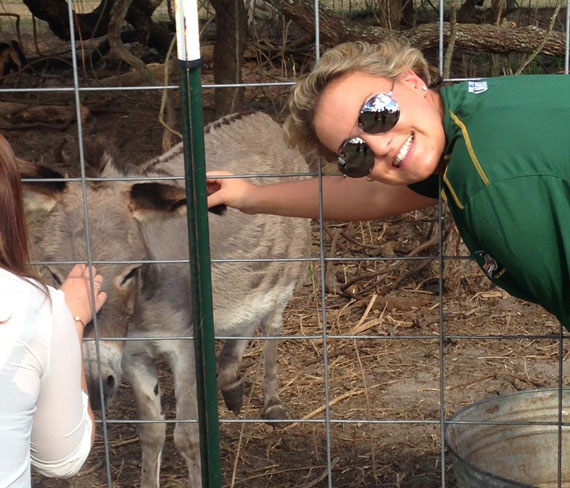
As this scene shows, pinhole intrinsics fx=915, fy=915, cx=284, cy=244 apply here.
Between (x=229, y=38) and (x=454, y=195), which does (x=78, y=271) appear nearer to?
(x=454, y=195)

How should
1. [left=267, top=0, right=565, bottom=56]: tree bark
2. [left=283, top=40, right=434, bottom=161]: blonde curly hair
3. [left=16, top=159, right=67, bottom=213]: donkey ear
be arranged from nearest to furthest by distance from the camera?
[left=283, top=40, right=434, bottom=161]: blonde curly hair
[left=16, top=159, right=67, bottom=213]: donkey ear
[left=267, top=0, right=565, bottom=56]: tree bark

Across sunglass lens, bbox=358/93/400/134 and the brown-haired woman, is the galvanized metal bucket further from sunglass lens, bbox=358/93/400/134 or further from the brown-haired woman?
the brown-haired woman

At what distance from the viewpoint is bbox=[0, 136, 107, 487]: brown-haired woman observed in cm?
194

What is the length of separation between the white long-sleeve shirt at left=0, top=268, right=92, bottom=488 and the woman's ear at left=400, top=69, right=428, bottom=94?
41.0 inches

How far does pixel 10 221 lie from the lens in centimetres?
203

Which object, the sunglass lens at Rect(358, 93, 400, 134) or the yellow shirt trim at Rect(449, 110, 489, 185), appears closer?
the yellow shirt trim at Rect(449, 110, 489, 185)

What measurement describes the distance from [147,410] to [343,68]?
2.42m

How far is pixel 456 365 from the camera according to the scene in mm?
5250

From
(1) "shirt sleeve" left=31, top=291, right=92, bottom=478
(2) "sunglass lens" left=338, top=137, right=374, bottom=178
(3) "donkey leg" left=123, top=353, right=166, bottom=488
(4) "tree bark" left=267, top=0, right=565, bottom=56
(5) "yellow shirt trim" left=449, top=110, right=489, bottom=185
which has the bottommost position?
(3) "donkey leg" left=123, top=353, right=166, bottom=488

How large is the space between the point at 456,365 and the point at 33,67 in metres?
6.00

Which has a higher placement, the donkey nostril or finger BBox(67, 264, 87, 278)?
finger BBox(67, 264, 87, 278)

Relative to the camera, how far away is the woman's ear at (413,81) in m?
2.39

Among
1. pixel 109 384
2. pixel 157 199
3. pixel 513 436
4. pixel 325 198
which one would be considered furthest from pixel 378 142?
pixel 109 384

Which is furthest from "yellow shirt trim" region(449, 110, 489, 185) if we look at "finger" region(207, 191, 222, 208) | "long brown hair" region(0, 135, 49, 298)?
"long brown hair" region(0, 135, 49, 298)
